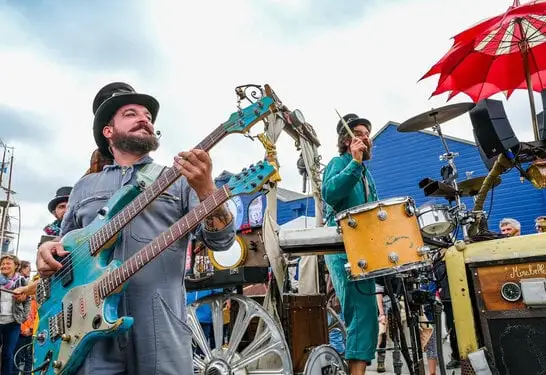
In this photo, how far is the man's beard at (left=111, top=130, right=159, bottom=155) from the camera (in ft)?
8.22

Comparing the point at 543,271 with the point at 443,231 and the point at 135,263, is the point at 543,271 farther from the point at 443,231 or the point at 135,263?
the point at 135,263

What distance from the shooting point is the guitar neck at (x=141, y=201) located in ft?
6.95

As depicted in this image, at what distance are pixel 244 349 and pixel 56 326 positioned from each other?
6.15 ft

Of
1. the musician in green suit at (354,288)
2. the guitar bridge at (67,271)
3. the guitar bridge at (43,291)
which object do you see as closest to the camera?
the guitar bridge at (67,271)

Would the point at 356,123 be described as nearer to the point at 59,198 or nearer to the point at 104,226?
the point at 104,226

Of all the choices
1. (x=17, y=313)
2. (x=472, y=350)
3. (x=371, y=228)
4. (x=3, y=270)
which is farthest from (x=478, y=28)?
(x=3, y=270)

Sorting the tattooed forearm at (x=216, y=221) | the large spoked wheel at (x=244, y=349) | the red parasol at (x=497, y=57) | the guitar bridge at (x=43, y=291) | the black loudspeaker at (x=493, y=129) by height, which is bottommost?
the large spoked wheel at (x=244, y=349)

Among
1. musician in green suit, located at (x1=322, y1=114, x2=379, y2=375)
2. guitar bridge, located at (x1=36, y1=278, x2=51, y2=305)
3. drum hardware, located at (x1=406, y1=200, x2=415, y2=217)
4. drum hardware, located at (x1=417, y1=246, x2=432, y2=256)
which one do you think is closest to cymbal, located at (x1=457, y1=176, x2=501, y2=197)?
musician in green suit, located at (x1=322, y1=114, x2=379, y2=375)

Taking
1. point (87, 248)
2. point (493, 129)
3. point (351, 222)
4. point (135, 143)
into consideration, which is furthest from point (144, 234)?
point (493, 129)

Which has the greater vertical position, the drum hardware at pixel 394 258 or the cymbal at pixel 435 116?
the cymbal at pixel 435 116

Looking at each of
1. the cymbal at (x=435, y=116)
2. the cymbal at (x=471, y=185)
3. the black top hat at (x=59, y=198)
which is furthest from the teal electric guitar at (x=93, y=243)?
the black top hat at (x=59, y=198)

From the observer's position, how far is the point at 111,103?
8.58 feet

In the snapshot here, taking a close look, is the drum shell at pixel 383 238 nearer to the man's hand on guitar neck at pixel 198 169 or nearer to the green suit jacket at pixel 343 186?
the green suit jacket at pixel 343 186

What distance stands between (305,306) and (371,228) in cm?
145
